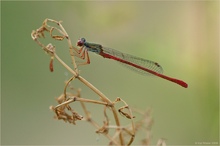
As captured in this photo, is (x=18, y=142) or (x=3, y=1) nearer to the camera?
(x=18, y=142)

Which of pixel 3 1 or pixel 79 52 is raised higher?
pixel 3 1

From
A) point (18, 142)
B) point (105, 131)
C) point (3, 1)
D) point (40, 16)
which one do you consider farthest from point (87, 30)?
point (105, 131)

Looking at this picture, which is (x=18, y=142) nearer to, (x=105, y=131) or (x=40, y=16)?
(x=40, y=16)

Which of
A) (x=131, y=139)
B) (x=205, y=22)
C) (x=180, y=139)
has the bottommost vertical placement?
(x=131, y=139)

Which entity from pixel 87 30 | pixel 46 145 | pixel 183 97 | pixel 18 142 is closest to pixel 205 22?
pixel 183 97

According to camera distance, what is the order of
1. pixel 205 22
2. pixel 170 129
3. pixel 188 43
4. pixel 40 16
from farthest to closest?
pixel 40 16 < pixel 170 129 < pixel 188 43 < pixel 205 22

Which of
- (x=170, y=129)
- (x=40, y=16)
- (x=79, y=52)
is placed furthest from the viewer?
(x=40, y=16)
